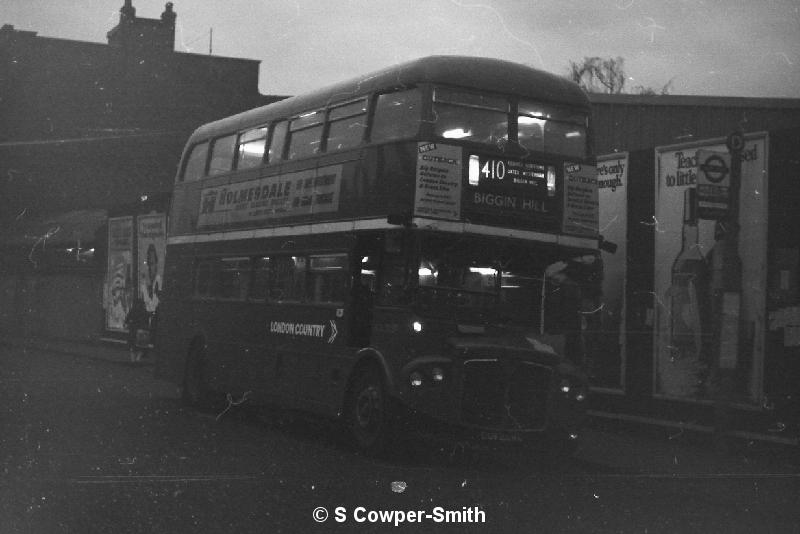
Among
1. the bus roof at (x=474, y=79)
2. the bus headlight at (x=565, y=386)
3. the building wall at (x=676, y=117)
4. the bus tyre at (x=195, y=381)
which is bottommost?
the bus tyre at (x=195, y=381)

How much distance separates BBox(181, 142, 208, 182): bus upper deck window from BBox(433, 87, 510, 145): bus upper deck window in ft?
22.6

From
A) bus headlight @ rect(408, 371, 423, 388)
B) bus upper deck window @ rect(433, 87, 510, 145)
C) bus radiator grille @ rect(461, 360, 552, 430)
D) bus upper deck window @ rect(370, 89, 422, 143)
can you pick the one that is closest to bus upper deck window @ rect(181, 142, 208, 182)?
bus upper deck window @ rect(370, 89, 422, 143)

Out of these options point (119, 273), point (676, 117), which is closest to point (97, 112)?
point (119, 273)

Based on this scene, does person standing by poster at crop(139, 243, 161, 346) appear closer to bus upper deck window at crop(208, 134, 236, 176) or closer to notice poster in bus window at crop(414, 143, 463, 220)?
bus upper deck window at crop(208, 134, 236, 176)

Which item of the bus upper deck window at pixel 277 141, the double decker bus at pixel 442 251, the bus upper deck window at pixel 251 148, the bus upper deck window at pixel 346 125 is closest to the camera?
the double decker bus at pixel 442 251

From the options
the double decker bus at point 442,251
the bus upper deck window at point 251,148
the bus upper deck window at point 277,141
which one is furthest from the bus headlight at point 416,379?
the bus upper deck window at point 251,148

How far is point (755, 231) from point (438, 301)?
5922mm

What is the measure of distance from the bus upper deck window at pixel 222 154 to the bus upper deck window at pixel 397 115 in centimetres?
471

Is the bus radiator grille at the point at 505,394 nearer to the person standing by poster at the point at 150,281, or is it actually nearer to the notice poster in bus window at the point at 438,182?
the notice poster in bus window at the point at 438,182

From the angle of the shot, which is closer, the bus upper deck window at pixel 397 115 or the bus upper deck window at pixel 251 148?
the bus upper deck window at pixel 397 115

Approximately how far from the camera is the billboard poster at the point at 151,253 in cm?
3725

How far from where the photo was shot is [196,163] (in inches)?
754

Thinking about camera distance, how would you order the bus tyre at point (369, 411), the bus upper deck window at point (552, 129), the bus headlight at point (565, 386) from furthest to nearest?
the bus upper deck window at point (552, 129)
the bus headlight at point (565, 386)
the bus tyre at point (369, 411)

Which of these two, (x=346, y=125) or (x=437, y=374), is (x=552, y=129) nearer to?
(x=346, y=125)
